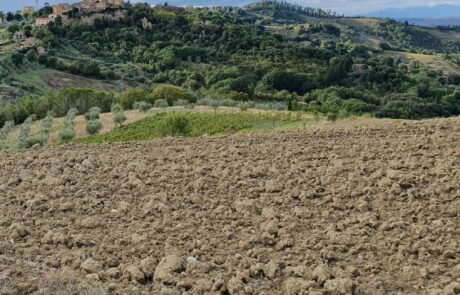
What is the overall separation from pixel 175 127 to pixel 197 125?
74.4 inches

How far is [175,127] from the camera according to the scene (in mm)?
27219

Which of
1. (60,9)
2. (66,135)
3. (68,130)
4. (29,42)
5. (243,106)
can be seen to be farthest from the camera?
(60,9)

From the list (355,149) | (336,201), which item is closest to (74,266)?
(336,201)

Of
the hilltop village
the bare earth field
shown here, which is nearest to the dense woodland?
the hilltop village

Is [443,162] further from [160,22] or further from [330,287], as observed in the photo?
[160,22]

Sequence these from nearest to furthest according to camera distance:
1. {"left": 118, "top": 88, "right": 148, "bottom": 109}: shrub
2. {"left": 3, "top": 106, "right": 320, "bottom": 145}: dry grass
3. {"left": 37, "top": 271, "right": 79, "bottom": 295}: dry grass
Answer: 1. {"left": 37, "top": 271, "right": 79, "bottom": 295}: dry grass
2. {"left": 3, "top": 106, "right": 320, "bottom": 145}: dry grass
3. {"left": 118, "top": 88, "right": 148, "bottom": 109}: shrub

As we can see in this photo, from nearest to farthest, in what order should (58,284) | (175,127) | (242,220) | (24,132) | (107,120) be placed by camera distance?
(58,284) < (242,220) < (175,127) < (24,132) < (107,120)

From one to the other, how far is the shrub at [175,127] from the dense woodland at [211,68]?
584 inches

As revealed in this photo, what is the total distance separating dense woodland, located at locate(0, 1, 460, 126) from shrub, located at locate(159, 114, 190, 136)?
48.7 feet

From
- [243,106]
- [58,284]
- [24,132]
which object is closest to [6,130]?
[24,132]

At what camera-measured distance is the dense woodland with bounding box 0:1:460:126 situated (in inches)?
2287

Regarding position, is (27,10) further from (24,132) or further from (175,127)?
(175,127)

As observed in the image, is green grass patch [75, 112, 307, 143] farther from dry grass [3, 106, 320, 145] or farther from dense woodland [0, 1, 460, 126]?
dense woodland [0, 1, 460, 126]

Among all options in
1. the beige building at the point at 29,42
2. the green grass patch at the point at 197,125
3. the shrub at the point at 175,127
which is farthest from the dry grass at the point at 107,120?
the beige building at the point at 29,42
